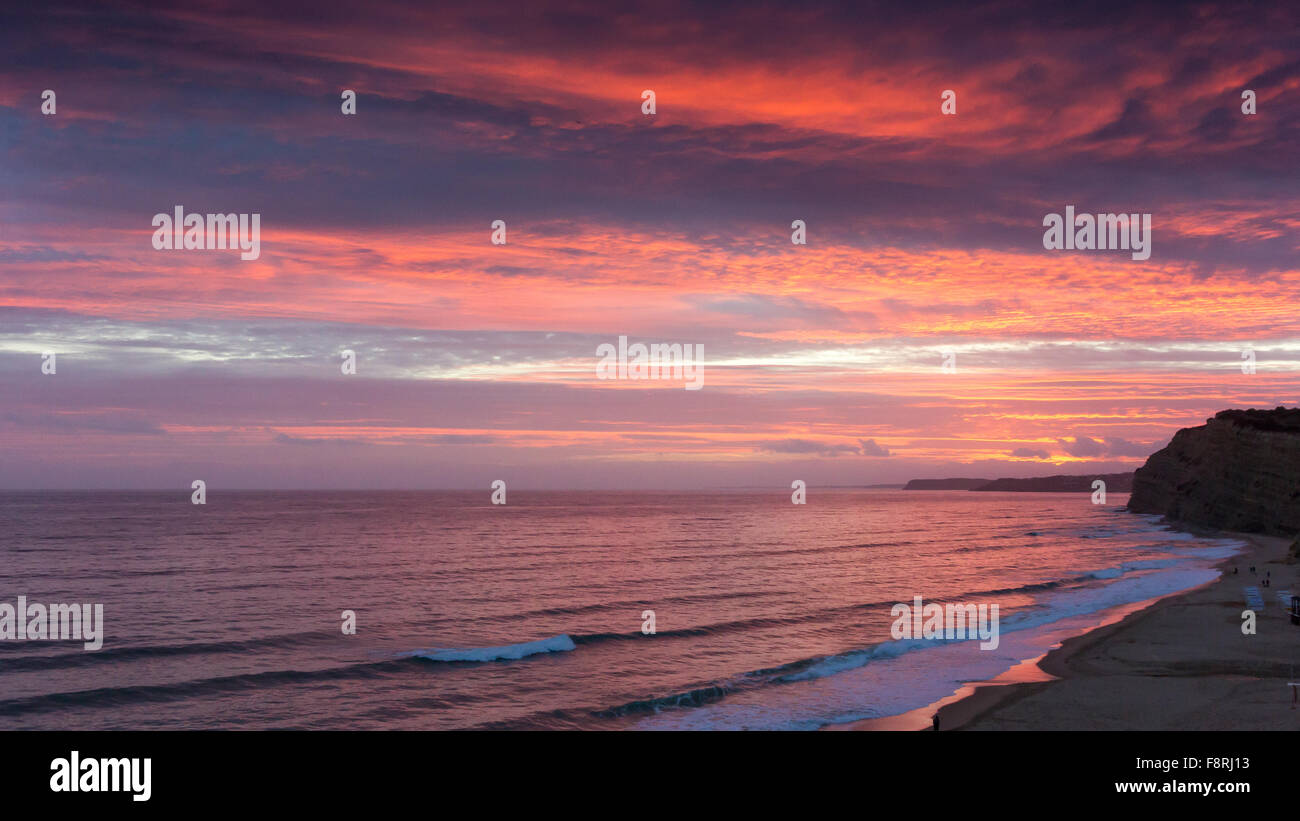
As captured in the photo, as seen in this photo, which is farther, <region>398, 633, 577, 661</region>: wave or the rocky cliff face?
the rocky cliff face

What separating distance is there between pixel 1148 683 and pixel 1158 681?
47 cm

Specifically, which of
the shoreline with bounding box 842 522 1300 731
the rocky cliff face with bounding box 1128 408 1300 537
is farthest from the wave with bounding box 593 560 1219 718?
the rocky cliff face with bounding box 1128 408 1300 537

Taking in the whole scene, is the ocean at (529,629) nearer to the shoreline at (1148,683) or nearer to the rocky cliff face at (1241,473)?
the shoreline at (1148,683)

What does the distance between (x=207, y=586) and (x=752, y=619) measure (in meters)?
34.1

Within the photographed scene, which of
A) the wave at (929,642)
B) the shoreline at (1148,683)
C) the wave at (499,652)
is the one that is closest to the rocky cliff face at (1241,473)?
the wave at (929,642)

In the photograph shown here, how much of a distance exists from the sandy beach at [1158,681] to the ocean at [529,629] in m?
2.00

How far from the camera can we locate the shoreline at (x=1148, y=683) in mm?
20734

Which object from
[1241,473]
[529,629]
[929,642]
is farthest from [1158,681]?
[1241,473]

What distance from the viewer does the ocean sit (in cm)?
2444

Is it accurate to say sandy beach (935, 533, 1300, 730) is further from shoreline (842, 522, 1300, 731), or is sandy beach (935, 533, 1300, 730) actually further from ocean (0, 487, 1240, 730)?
ocean (0, 487, 1240, 730)

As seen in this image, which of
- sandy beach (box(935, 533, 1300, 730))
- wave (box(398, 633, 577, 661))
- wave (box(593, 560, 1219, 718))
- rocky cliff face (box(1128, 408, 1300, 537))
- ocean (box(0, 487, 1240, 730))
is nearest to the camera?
sandy beach (box(935, 533, 1300, 730))

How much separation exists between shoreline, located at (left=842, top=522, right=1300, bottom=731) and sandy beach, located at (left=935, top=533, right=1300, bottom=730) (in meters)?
0.03

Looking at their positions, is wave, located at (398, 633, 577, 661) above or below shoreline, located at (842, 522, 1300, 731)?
below
